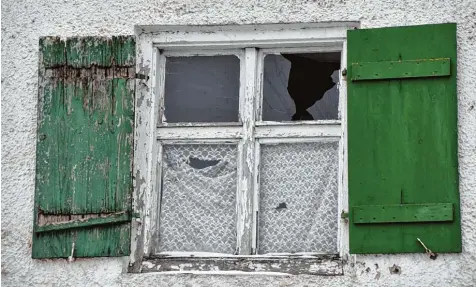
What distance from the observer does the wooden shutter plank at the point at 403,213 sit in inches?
210

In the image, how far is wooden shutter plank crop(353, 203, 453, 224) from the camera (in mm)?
5340

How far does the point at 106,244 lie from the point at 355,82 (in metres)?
1.57

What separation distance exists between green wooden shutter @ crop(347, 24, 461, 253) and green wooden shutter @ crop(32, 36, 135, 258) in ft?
3.99

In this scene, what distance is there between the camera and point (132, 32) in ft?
19.4

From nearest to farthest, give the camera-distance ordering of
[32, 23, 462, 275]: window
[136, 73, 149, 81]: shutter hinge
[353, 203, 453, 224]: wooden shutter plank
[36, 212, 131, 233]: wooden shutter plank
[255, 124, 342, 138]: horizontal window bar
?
[353, 203, 453, 224]: wooden shutter plank
[32, 23, 462, 275]: window
[36, 212, 131, 233]: wooden shutter plank
[255, 124, 342, 138]: horizontal window bar
[136, 73, 149, 81]: shutter hinge

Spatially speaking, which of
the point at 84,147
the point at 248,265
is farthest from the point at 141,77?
the point at 248,265

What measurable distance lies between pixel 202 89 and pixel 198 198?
629 mm

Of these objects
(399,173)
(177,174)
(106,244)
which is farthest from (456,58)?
(106,244)

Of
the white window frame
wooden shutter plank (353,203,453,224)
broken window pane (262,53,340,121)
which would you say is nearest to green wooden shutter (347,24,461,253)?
wooden shutter plank (353,203,453,224)

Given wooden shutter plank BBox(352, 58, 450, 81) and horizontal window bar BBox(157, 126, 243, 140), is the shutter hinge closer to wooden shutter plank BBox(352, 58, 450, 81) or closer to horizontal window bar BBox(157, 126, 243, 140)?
horizontal window bar BBox(157, 126, 243, 140)

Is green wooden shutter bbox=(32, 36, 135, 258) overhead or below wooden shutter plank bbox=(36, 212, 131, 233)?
overhead

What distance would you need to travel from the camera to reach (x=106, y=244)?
221 inches

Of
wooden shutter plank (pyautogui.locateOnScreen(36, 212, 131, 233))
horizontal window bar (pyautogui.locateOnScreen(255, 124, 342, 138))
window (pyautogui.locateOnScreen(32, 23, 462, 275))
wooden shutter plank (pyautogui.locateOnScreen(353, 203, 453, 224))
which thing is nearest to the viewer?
wooden shutter plank (pyautogui.locateOnScreen(353, 203, 453, 224))

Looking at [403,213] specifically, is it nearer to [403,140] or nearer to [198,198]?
[403,140]
